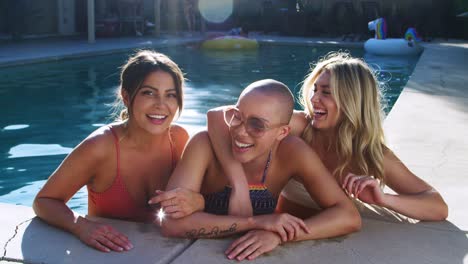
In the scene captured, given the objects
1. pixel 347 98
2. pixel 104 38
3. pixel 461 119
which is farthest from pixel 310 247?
pixel 104 38

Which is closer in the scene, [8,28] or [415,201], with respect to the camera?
[415,201]

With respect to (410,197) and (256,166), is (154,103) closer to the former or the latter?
(256,166)

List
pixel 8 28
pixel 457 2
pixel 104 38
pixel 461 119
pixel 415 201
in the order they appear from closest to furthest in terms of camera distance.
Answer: pixel 415 201 → pixel 461 119 → pixel 8 28 → pixel 104 38 → pixel 457 2

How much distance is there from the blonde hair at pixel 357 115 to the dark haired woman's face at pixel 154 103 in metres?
0.77

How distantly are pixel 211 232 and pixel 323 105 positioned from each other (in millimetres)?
871

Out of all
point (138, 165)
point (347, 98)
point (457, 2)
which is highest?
point (457, 2)

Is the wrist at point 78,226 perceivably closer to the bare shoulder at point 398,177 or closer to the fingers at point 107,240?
the fingers at point 107,240

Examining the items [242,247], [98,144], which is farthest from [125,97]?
[242,247]

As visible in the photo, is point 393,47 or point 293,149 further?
point 393,47

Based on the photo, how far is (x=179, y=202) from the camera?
7.68ft

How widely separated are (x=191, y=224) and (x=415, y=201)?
3.45 feet

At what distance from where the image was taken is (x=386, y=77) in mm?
10586

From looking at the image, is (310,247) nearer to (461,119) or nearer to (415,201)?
(415,201)

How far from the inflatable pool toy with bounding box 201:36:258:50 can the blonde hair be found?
1226 cm
